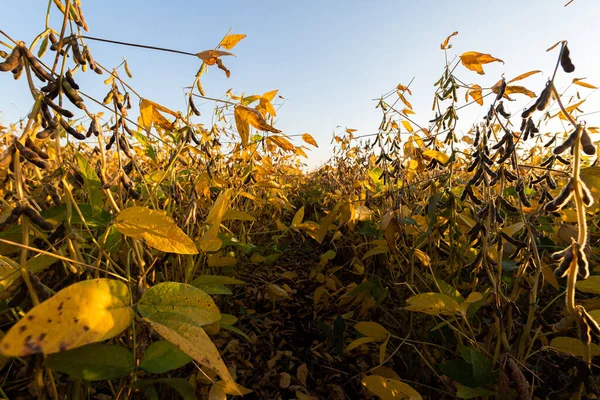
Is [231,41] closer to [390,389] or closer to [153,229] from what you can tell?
[153,229]

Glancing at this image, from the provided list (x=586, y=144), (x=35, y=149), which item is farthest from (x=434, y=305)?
(x=35, y=149)

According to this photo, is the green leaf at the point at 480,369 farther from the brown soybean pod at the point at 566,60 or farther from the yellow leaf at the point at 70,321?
the yellow leaf at the point at 70,321

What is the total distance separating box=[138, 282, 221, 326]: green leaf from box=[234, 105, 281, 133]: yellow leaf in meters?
0.36

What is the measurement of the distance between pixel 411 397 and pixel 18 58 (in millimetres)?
1203

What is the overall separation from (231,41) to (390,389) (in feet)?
3.57

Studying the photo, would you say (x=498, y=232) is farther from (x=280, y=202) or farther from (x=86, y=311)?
(x=280, y=202)

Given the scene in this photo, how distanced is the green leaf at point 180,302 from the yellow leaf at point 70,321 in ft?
0.28

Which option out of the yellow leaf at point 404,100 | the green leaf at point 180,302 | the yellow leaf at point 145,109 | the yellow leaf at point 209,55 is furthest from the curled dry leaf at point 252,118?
the yellow leaf at point 404,100

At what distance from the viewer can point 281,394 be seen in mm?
1479

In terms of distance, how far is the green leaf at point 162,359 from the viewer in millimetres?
646

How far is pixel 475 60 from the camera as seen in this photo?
1.07 m

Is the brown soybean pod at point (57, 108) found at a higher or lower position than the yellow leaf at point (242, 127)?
lower

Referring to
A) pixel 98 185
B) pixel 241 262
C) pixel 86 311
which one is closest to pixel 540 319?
pixel 86 311

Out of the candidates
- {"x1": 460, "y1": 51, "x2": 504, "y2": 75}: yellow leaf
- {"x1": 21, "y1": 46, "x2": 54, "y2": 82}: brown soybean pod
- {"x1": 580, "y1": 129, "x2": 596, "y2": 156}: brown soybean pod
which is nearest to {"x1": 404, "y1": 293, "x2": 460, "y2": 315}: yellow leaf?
{"x1": 580, "y1": 129, "x2": 596, "y2": 156}: brown soybean pod
